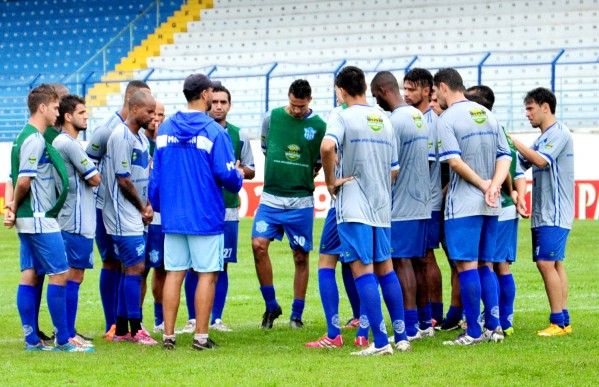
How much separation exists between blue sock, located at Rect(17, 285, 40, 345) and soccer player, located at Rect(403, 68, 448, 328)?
10.8 feet

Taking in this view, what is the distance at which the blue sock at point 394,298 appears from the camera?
789 centimetres

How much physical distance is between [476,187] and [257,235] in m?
2.58

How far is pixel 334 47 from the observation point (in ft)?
99.7

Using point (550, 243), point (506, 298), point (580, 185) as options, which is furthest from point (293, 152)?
point (580, 185)

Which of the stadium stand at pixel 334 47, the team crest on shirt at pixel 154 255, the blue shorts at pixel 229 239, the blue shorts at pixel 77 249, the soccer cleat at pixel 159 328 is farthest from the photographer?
the stadium stand at pixel 334 47

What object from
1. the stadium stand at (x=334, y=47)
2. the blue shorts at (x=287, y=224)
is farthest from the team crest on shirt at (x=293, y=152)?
the stadium stand at (x=334, y=47)

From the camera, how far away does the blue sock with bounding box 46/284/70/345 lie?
8.12 metres

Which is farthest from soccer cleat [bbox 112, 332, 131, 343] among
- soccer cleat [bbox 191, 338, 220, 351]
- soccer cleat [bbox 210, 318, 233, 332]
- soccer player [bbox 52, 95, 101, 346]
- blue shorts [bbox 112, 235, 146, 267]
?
soccer cleat [bbox 210, 318, 233, 332]

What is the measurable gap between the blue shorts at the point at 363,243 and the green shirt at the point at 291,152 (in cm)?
210

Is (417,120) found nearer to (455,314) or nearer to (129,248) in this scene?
(455,314)

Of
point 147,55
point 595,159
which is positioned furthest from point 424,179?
point 147,55

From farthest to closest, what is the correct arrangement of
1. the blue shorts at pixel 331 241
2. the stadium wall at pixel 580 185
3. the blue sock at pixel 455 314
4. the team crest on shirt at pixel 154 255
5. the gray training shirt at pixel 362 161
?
the stadium wall at pixel 580 185 < the blue sock at pixel 455 314 < the team crest on shirt at pixel 154 255 < the blue shorts at pixel 331 241 < the gray training shirt at pixel 362 161

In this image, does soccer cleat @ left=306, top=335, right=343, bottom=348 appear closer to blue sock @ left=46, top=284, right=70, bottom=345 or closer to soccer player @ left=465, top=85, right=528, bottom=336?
soccer player @ left=465, top=85, right=528, bottom=336

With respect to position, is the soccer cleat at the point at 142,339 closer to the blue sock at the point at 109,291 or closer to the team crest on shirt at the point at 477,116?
the blue sock at the point at 109,291
